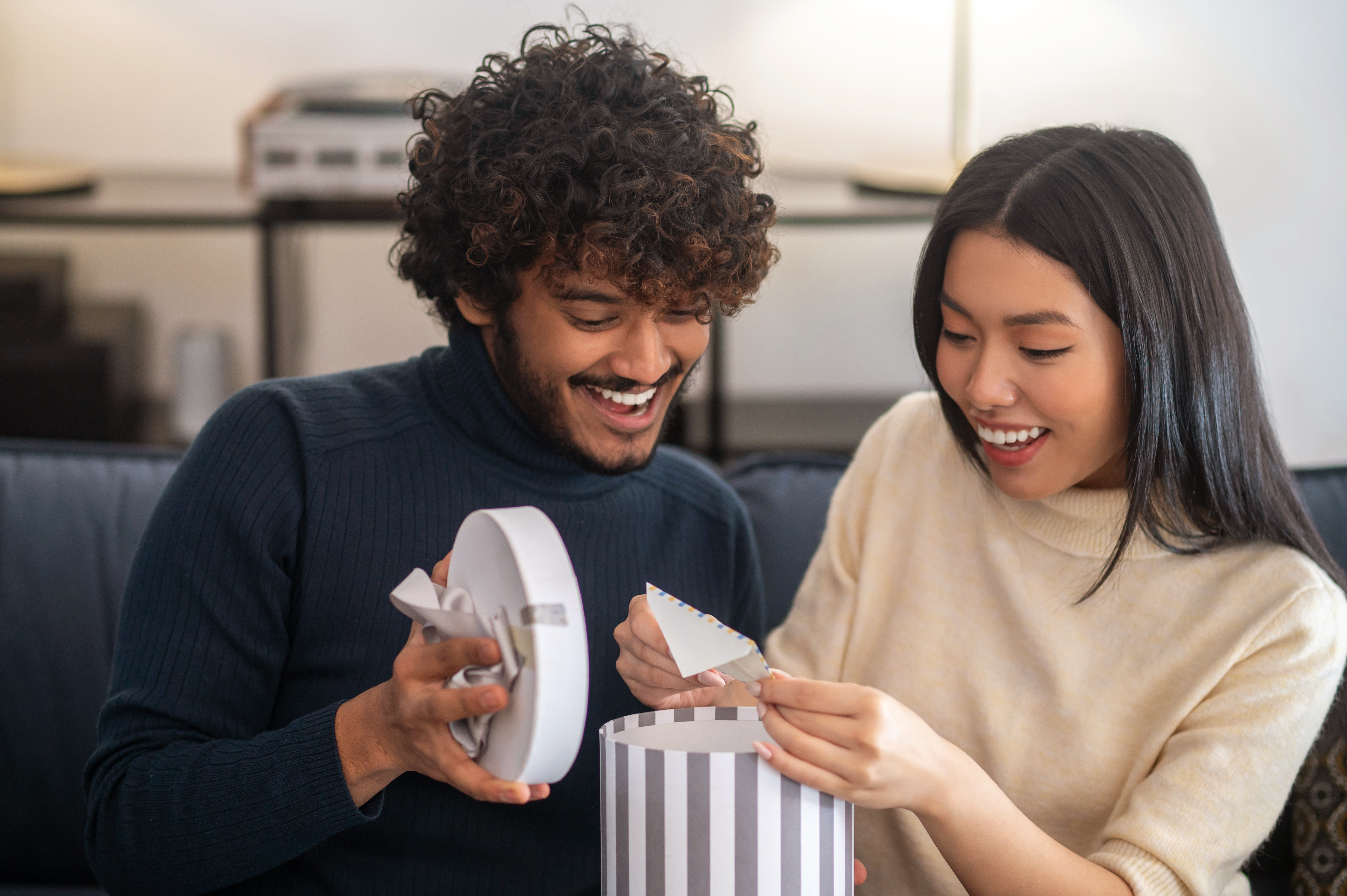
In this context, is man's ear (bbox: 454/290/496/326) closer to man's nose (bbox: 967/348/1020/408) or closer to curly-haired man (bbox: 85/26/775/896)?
curly-haired man (bbox: 85/26/775/896)

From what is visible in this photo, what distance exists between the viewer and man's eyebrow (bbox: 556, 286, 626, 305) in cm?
103

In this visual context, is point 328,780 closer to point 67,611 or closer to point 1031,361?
point 1031,361

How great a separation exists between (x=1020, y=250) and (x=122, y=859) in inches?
35.8

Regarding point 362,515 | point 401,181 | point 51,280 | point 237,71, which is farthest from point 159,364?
point 362,515

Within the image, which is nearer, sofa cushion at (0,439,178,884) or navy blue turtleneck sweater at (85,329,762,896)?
navy blue turtleneck sweater at (85,329,762,896)

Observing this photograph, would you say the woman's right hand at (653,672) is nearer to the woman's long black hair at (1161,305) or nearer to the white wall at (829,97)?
the woman's long black hair at (1161,305)

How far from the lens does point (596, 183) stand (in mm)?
1026

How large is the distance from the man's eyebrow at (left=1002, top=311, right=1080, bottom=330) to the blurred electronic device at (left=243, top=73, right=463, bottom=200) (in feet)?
5.28

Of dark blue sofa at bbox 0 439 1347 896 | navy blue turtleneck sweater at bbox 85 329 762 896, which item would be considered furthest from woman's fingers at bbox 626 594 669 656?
dark blue sofa at bbox 0 439 1347 896

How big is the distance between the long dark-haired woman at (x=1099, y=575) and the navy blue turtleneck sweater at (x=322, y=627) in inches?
8.8

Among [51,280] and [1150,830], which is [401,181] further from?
[1150,830]

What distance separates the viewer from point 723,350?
108 inches

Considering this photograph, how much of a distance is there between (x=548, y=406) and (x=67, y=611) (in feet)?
2.55

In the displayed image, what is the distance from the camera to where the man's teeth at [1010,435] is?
1.03 meters
